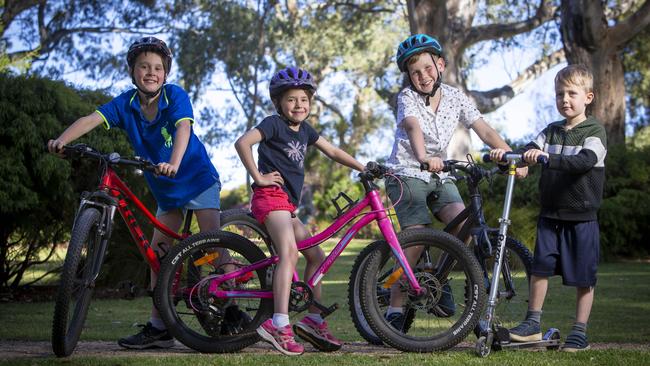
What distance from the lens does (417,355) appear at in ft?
17.4

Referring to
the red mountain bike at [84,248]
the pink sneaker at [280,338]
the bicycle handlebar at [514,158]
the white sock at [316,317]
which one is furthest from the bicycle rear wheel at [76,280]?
the bicycle handlebar at [514,158]

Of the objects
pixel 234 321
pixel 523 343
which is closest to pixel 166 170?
pixel 234 321

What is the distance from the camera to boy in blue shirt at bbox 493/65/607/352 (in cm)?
560

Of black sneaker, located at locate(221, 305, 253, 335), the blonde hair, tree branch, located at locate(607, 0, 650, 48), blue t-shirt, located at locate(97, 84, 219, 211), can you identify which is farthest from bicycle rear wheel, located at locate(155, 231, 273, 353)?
tree branch, located at locate(607, 0, 650, 48)

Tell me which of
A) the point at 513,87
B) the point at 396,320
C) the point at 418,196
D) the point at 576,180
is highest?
the point at 513,87

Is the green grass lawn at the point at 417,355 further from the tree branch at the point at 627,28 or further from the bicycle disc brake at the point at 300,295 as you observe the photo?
the tree branch at the point at 627,28

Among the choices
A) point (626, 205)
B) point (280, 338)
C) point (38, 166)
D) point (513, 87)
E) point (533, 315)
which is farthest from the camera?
point (513, 87)

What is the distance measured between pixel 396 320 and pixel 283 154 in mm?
1264

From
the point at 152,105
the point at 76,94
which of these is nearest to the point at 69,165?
the point at 76,94

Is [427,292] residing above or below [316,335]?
above

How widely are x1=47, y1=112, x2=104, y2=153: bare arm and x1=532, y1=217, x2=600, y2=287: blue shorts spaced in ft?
9.50

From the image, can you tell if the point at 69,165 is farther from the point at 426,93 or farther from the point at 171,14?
the point at 171,14

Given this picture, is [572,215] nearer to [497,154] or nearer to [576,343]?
[497,154]

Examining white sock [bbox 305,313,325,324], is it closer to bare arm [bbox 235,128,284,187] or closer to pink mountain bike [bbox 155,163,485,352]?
pink mountain bike [bbox 155,163,485,352]
